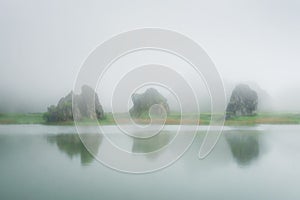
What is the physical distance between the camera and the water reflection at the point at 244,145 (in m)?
3.47

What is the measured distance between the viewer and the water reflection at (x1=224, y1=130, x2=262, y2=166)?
3471mm

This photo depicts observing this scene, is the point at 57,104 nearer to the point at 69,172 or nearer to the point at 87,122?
the point at 87,122

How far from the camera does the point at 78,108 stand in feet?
10.8

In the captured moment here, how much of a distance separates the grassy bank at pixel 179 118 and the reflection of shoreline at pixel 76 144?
154 millimetres

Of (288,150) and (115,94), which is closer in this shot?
(115,94)

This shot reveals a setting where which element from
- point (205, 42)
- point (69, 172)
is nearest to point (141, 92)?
point (205, 42)

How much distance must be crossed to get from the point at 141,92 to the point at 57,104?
94cm

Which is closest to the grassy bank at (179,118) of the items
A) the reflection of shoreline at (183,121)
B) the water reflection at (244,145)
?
the reflection of shoreline at (183,121)

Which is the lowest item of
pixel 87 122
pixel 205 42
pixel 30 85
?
pixel 87 122

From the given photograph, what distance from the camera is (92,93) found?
10.6ft

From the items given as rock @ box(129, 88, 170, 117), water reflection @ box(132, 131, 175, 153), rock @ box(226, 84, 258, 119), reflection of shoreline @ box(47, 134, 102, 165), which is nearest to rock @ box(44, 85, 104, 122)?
reflection of shoreline @ box(47, 134, 102, 165)

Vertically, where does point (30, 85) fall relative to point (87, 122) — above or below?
above

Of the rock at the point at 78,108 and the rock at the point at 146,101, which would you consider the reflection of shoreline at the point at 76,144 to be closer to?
the rock at the point at 78,108

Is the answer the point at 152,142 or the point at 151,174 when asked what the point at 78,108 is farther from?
the point at 151,174
